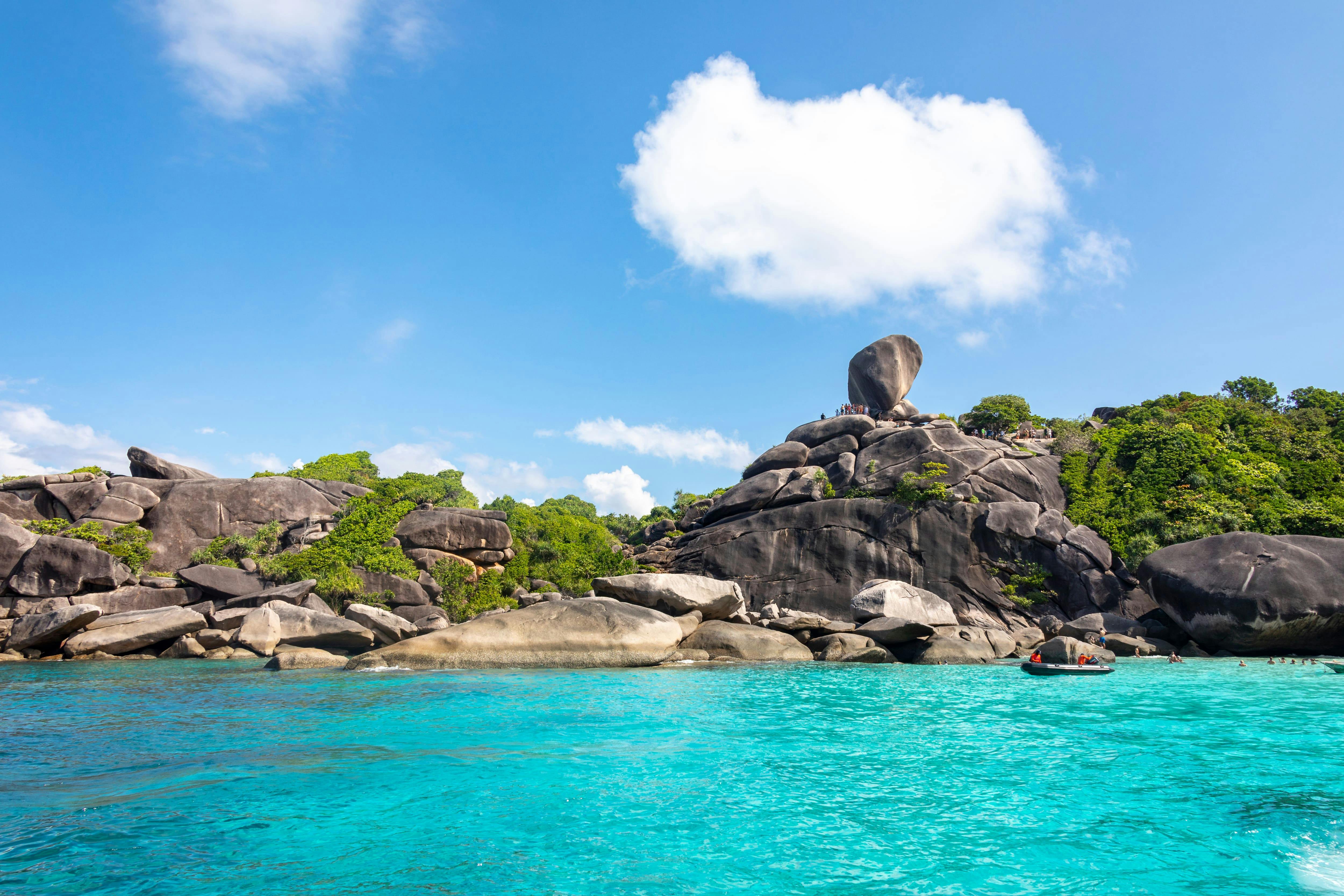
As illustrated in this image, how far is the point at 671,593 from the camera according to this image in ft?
76.9

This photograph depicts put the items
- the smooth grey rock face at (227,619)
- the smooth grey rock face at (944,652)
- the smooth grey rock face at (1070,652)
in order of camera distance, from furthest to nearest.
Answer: the smooth grey rock face at (227,619) → the smooth grey rock face at (944,652) → the smooth grey rock face at (1070,652)

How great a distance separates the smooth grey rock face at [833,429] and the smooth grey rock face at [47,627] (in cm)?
3202

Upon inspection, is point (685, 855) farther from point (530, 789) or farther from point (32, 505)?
point (32, 505)

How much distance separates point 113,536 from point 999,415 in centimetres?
4896

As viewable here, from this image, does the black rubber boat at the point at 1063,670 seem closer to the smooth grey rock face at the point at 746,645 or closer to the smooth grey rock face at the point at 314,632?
the smooth grey rock face at the point at 746,645

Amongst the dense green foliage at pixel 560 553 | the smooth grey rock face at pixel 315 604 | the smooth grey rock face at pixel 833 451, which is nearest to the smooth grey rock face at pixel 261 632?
the smooth grey rock face at pixel 315 604

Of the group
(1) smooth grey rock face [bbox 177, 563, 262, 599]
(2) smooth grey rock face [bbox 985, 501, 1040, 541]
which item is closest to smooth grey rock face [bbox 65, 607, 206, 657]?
(1) smooth grey rock face [bbox 177, 563, 262, 599]

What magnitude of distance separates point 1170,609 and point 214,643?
3287 cm

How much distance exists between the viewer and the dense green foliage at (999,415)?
4784cm

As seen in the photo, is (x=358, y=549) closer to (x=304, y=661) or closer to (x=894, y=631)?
(x=304, y=661)

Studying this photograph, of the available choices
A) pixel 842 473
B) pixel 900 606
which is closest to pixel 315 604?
pixel 900 606

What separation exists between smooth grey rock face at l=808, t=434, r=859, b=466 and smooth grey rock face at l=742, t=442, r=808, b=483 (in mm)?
428

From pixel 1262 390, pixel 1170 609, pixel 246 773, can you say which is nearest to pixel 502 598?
pixel 246 773

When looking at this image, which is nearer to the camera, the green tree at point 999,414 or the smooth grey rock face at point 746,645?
the smooth grey rock face at point 746,645
